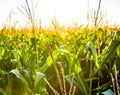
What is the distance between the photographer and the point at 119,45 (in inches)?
59.4

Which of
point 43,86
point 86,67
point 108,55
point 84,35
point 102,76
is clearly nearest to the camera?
point 43,86

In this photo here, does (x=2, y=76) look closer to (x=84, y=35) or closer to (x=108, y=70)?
(x=108, y=70)

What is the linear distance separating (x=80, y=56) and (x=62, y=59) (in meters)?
0.20

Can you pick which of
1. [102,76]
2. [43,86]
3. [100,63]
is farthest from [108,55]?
[43,86]

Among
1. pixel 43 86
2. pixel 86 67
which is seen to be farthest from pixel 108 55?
pixel 43 86

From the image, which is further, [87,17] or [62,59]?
[87,17]

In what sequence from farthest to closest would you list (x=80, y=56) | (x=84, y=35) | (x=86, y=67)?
(x=84, y=35) → (x=80, y=56) → (x=86, y=67)

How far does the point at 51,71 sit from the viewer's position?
5.21 ft

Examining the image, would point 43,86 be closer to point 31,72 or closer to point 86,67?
point 31,72

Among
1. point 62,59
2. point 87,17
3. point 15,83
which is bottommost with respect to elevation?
point 15,83

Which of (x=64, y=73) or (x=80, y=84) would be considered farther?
(x=64, y=73)

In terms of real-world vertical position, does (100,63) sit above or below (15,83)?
above

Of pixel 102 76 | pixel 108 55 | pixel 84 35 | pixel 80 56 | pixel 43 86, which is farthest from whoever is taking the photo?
pixel 84 35

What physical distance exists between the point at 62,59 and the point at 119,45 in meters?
0.39
